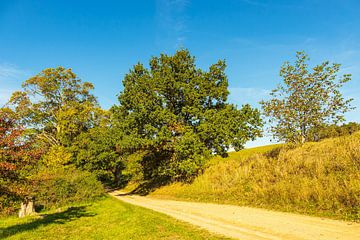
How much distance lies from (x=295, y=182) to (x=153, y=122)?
1458 cm

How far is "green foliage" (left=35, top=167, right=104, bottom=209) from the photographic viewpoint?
19098 millimetres

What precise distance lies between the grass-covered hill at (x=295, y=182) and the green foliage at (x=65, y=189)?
7901mm

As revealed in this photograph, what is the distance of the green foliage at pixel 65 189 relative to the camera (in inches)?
752

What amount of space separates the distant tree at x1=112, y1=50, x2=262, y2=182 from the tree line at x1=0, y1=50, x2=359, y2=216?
101mm

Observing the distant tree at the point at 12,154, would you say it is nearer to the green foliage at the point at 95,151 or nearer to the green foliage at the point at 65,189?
the green foliage at the point at 65,189

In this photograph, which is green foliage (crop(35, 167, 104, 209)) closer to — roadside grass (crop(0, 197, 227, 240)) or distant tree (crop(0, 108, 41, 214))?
roadside grass (crop(0, 197, 227, 240))

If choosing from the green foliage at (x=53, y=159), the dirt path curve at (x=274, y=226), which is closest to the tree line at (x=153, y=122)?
the green foliage at (x=53, y=159)

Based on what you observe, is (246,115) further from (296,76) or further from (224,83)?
(296,76)

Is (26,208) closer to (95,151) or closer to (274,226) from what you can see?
(274,226)

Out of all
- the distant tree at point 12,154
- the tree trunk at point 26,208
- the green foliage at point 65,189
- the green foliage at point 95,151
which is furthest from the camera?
the green foliage at point 95,151

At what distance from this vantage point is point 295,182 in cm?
1525

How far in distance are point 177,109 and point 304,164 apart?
46.7 feet

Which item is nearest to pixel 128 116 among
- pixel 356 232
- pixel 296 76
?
pixel 296 76

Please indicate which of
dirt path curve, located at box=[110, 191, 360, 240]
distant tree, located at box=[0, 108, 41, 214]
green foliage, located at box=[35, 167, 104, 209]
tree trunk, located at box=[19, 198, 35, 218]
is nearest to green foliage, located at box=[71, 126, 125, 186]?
green foliage, located at box=[35, 167, 104, 209]
